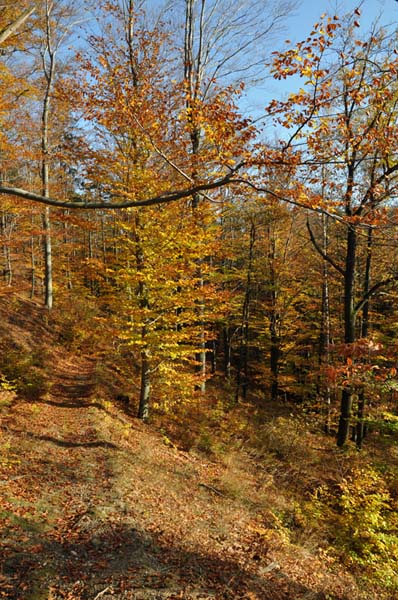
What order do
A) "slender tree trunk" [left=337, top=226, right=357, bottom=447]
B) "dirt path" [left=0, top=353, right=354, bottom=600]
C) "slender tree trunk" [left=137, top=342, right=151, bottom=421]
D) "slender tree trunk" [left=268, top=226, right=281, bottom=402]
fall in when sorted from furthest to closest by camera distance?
"slender tree trunk" [left=268, top=226, right=281, bottom=402]
"slender tree trunk" [left=337, top=226, right=357, bottom=447]
"slender tree trunk" [left=137, top=342, right=151, bottom=421]
"dirt path" [left=0, top=353, right=354, bottom=600]

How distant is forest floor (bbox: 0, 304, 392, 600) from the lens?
14.1ft

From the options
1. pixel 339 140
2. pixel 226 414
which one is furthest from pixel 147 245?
pixel 226 414

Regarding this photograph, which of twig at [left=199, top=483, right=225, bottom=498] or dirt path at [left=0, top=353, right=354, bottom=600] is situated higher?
dirt path at [left=0, top=353, right=354, bottom=600]

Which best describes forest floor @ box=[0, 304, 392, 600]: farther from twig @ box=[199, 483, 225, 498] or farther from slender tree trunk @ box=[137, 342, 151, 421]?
slender tree trunk @ box=[137, 342, 151, 421]

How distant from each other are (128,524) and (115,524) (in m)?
0.22

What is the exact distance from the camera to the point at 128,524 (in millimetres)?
5520

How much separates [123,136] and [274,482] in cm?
1056

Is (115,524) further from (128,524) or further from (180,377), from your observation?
(180,377)

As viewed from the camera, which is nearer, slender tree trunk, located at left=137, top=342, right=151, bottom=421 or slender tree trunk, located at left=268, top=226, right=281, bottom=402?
slender tree trunk, located at left=137, top=342, right=151, bottom=421

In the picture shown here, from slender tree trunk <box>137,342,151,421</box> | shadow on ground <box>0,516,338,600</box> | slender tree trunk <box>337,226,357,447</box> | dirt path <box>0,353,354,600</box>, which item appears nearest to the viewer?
shadow on ground <box>0,516,338,600</box>

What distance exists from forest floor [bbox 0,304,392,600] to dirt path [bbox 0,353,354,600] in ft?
0.06

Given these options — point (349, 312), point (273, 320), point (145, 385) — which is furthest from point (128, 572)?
point (273, 320)

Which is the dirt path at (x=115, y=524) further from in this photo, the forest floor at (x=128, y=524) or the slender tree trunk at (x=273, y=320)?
the slender tree trunk at (x=273, y=320)

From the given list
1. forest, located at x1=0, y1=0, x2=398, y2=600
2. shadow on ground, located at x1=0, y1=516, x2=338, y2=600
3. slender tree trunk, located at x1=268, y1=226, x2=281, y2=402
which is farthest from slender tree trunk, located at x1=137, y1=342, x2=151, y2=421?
slender tree trunk, located at x1=268, y1=226, x2=281, y2=402
